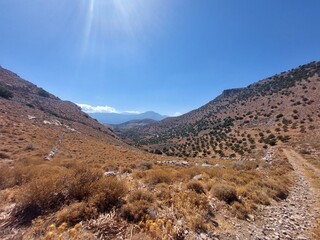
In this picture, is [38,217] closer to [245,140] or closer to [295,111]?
Answer: [245,140]

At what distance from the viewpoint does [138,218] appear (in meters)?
6.11

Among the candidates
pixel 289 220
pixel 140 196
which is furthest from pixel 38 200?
pixel 289 220

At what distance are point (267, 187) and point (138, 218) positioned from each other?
8.11 m

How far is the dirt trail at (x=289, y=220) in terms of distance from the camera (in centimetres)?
612

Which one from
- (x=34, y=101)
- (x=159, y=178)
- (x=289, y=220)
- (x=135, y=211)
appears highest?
(x=34, y=101)

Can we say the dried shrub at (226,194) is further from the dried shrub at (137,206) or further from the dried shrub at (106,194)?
the dried shrub at (106,194)

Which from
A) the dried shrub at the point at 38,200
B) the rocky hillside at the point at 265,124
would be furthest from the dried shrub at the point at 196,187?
the rocky hillside at the point at 265,124

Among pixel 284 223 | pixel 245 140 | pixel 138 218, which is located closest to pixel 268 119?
pixel 245 140

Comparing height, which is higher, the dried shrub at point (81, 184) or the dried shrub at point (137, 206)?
the dried shrub at point (81, 184)

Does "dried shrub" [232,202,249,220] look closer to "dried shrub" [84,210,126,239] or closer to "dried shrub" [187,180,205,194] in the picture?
"dried shrub" [187,180,205,194]

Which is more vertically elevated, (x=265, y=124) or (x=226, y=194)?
(x=265, y=124)

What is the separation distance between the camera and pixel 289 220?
23.6 ft

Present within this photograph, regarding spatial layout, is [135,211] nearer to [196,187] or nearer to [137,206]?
[137,206]

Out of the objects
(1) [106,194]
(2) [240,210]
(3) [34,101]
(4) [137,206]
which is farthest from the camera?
(3) [34,101]
